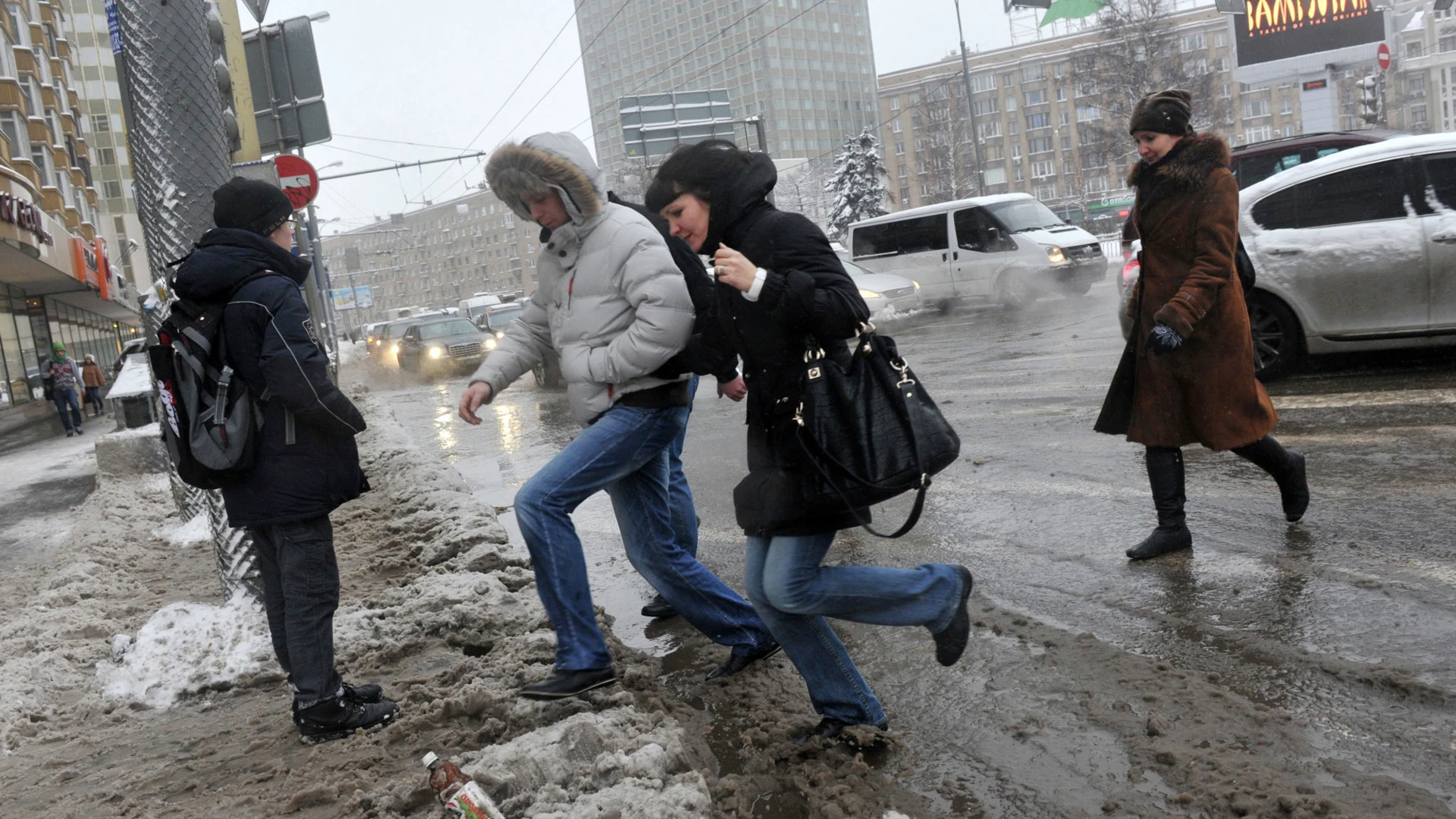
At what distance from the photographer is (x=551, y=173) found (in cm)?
368

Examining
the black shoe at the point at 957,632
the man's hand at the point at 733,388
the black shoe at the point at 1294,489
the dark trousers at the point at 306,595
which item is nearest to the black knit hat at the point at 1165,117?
the black shoe at the point at 1294,489

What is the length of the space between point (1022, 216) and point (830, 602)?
17955 millimetres

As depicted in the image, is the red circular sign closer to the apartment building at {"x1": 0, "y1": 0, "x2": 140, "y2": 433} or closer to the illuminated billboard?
the apartment building at {"x1": 0, "y1": 0, "x2": 140, "y2": 433}

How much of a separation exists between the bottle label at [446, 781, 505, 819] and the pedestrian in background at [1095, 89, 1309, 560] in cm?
297

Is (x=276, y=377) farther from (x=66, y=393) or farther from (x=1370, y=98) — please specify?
(x=1370, y=98)

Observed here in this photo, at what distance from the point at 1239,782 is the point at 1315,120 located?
2871 centimetres

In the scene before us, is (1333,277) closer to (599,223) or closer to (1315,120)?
(599,223)

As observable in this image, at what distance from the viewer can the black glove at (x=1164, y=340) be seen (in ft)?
14.5

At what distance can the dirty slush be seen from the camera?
9.56 ft

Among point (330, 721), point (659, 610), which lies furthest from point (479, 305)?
point (330, 721)

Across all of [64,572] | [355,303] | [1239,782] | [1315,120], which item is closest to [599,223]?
[1239,782]

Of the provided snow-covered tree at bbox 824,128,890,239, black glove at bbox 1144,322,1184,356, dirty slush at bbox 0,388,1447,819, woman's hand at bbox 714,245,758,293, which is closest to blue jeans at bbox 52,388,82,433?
Result: dirty slush at bbox 0,388,1447,819

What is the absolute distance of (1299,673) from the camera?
11.4 ft

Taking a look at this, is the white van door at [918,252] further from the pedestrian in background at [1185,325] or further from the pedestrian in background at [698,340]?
the pedestrian in background at [698,340]
